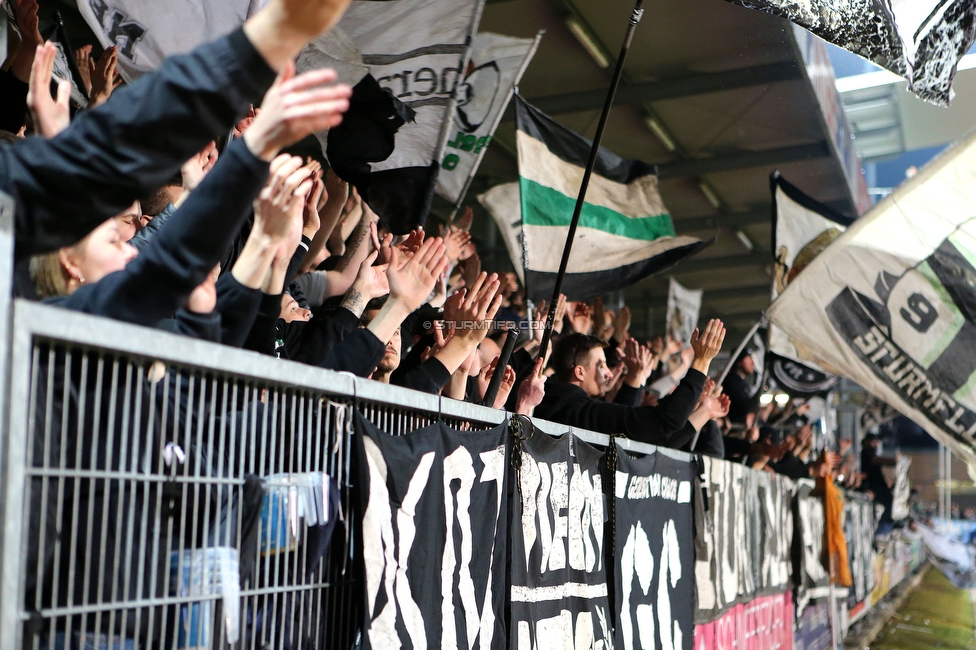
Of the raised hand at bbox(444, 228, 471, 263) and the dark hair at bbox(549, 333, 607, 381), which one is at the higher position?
the raised hand at bbox(444, 228, 471, 263)

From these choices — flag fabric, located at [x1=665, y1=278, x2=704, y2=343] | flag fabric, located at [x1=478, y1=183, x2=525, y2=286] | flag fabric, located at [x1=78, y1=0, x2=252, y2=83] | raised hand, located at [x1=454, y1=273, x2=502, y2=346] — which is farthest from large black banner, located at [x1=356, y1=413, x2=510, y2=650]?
flag fabric, located at [x1=665, y1=278, x2=704, y2=343]

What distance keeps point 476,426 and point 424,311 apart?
1.78 meters

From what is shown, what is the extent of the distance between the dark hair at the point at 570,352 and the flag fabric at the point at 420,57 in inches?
68.3

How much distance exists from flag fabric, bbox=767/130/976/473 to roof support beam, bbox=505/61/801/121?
402 cm

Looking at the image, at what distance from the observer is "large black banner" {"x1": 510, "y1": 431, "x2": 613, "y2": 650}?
3848 millimetres

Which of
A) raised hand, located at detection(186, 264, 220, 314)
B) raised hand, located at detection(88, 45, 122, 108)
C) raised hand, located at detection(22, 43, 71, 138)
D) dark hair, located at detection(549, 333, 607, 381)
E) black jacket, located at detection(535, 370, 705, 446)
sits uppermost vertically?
raised hand, located at detection(88, 45, 122, 108)

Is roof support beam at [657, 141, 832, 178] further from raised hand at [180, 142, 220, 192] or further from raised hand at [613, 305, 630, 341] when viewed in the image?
raised hand at [180, 142, 220, 192]

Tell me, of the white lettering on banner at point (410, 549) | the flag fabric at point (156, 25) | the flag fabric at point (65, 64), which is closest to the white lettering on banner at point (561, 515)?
the white lettering on banner at point (410, 549)

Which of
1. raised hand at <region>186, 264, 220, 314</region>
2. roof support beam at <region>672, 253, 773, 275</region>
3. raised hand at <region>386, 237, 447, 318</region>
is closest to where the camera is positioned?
raised hand at <region>186, 264, 220, 314</region>

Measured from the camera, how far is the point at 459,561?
10.9 feet

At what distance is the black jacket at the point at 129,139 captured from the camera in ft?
6.31

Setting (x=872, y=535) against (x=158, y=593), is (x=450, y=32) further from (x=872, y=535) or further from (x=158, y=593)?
(x=872, y=535)

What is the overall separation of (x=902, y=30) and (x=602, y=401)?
268cm

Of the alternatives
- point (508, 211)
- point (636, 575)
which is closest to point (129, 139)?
point (636, 575)
